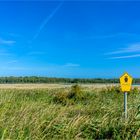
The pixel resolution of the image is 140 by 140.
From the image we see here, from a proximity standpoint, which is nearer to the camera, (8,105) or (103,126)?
(103,126)

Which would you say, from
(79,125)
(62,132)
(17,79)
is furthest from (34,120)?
(17,79)

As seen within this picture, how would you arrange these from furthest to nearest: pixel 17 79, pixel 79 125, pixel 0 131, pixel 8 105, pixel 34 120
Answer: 1. pixel 17 79
2. pixel 8 105
3. pixel 79 125
4. pixel 34 120
5. pixel 0 131

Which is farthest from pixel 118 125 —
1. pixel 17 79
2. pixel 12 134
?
pixel 17 79

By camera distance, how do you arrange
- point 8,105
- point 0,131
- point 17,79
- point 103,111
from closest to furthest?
point 0,131, point 8,105, point 103,111, point 17,79

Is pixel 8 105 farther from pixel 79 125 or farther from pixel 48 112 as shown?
pixel 79 125

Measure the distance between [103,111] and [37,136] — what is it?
155 inches

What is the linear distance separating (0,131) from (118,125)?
2.65 m

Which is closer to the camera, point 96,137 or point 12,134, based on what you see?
point 12,134

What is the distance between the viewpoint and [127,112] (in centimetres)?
862

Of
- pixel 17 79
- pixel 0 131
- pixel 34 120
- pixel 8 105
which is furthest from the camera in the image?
pixel 17 79

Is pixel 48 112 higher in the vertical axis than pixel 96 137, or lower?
higher

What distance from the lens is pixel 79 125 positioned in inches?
290

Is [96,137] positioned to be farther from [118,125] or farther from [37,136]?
[37,136]

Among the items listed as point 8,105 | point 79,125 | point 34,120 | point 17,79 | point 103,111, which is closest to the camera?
point 34,120
